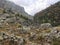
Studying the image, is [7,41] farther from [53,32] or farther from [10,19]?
[10,19]

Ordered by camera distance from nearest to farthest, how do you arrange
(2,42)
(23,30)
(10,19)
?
1. (2,42)
2. (23,30)
3. (10,19)

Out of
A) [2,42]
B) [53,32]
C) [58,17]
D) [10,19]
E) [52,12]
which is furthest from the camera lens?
[52,12]

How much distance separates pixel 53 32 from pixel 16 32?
21.8 feet

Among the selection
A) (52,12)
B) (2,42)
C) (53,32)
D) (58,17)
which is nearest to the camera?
(2,42)

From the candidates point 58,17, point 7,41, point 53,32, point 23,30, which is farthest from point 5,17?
point 58,17

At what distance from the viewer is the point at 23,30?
3956cm

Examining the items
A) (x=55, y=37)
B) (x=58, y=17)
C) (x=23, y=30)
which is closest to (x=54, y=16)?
(x=58, y=17)

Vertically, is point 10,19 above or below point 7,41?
above

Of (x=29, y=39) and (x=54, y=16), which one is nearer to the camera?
(x=29, y=39)

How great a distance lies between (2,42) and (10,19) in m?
19.2

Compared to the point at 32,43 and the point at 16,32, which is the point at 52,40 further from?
the point at 16,32

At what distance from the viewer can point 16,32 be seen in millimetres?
37281

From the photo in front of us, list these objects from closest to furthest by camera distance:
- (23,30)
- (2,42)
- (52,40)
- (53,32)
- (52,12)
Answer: (2,42) < (52,40) < (53,32) < (23,30) < (52,12)

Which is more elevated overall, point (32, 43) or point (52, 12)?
point (52, 12)
